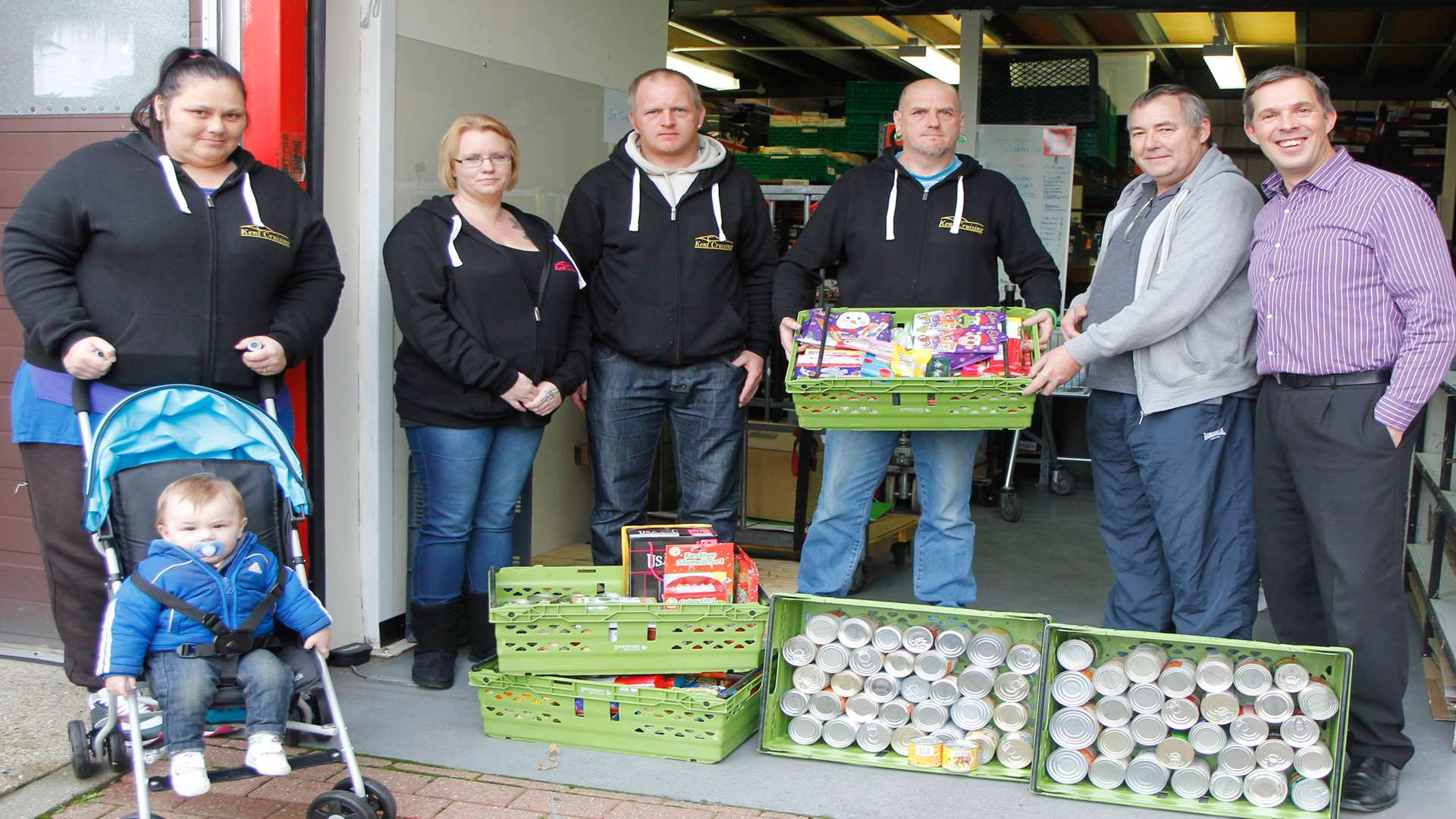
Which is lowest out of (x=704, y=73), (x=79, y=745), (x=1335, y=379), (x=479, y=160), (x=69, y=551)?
(x=79, y=745)

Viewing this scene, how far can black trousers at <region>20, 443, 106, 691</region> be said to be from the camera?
3.61 metres

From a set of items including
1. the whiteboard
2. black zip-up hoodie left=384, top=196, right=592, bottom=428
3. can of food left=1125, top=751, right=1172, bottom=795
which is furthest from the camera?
the whiteboard

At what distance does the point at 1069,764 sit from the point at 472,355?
214cm

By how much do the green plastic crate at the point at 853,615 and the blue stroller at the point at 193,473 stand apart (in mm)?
1159

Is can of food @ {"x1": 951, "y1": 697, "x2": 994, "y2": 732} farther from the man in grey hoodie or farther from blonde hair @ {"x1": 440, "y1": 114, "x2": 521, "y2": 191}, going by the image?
blonde hair @ {"x1": 440, "y1": 114, "x2": 521, "y2": 191}

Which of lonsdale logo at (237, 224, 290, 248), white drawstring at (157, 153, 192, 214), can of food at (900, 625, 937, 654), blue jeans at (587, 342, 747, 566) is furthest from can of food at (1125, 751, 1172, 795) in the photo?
white drawstring at (157, 153, 192, 214)

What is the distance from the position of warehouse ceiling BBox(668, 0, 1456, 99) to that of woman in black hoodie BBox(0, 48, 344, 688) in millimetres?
5141

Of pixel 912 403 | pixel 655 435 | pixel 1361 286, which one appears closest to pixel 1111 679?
pixel 912 403

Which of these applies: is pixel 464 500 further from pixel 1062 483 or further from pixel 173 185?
pixel 1062 483

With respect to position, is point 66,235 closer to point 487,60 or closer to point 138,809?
point 138,809

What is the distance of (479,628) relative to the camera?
4.50 meters

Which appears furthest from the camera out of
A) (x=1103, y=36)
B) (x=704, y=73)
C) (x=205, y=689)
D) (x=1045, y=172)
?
(x=704, y=73)

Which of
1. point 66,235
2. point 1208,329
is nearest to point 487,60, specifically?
point 66,235

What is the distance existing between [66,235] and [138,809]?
1.50 m
